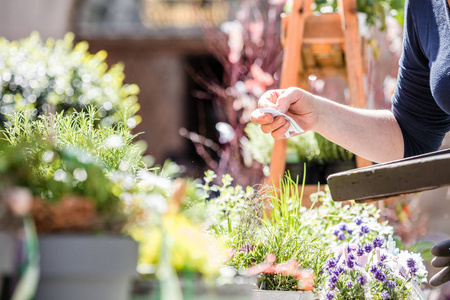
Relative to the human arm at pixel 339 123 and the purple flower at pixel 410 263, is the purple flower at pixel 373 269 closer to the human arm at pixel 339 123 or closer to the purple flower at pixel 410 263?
the purple flower at pixel 410 263

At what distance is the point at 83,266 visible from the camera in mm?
528

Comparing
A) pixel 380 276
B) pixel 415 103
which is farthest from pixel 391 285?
pixel 415 103

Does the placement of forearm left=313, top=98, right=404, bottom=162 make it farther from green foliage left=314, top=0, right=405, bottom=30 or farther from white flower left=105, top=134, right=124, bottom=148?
green foliage left=314, top=0, right=405, bottom=30

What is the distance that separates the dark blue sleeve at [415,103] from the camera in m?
1.60

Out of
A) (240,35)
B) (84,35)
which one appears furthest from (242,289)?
(84,35)

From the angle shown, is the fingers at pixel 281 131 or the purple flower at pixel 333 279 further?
the fingers at pixel 281 131

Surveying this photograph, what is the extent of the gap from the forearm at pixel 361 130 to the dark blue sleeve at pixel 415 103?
3 cm

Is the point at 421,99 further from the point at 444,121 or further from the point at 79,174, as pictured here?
the point at 79,174

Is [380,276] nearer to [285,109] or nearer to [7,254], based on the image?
[285,109]

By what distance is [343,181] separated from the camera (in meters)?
0.80

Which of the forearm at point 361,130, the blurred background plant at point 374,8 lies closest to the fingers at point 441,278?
the forearm at point 361,130

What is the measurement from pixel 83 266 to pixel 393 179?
1.44ft

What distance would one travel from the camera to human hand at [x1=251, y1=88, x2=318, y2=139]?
135 cm

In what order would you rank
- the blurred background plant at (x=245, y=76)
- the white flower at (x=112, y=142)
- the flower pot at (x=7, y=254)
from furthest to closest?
the blurred background plant at (x=245, y=76), the white flower at (x=112, y=142), the flower pot at (x=7, y=254)
